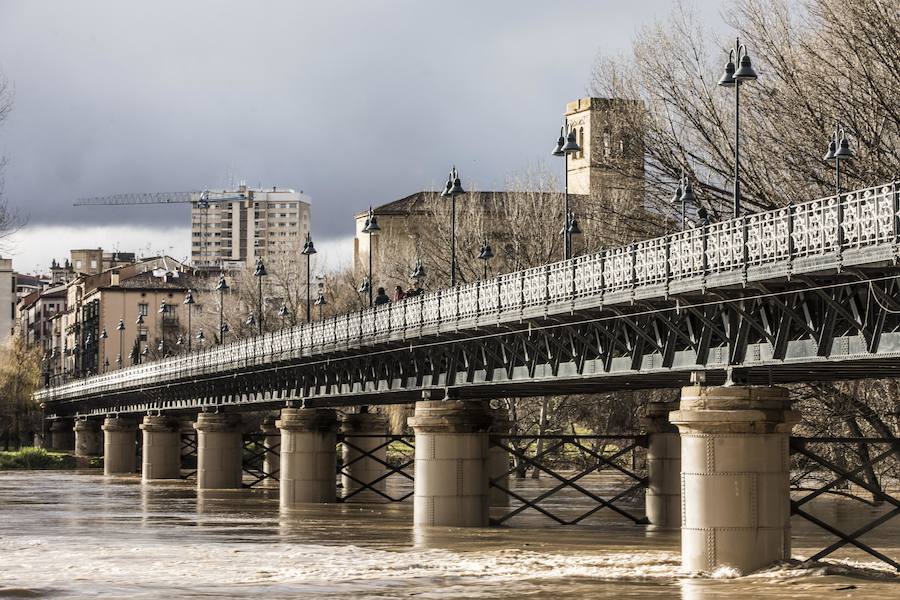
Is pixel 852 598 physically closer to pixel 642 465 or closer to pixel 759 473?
pixel 759 473

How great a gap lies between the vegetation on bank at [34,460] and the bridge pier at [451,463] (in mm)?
81144

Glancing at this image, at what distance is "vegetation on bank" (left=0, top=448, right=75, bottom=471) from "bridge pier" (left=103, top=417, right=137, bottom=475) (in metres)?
11.0

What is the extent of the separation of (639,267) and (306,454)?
109 feet

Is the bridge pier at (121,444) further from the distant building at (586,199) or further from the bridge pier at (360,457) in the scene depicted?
the bridge pier at (360,457)

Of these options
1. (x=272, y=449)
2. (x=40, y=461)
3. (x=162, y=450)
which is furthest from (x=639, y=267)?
(x=40, y=461)

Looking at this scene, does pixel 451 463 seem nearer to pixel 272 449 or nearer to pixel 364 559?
pixel 364 559

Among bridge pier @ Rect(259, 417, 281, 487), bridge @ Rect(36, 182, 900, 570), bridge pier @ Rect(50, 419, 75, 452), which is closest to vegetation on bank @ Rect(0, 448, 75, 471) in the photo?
bridge pier @ Rect(50, 419, 75, 452)

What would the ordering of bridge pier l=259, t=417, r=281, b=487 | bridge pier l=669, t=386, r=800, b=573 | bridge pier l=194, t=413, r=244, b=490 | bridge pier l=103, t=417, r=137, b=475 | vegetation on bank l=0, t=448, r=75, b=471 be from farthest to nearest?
1. vegetation on bank l=0, t=448, r=75, b=471
2. bridge pier l=103, t=417, r=137, b=475
3. bridge pier l=259, t=417, r=281, b=487
4. bridge pier l=194, t=413, r=244, b=490
5. bridge pier l=669, t=386, r=800, b=573

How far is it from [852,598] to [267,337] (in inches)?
1776

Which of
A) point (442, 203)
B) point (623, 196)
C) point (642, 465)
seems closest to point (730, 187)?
point (623, 196)

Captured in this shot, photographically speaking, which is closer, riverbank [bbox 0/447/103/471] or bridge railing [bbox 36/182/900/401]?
bridge railing [bbox 36/182/900/401]

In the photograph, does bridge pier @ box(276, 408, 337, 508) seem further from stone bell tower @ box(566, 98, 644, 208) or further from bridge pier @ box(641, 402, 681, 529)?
bridge pier @ box(641, 402, 681, 529)

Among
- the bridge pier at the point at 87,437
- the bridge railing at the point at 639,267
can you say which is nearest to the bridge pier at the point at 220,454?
the bridge railing at the point at 639,267

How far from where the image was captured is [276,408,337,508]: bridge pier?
71625 millimetres
